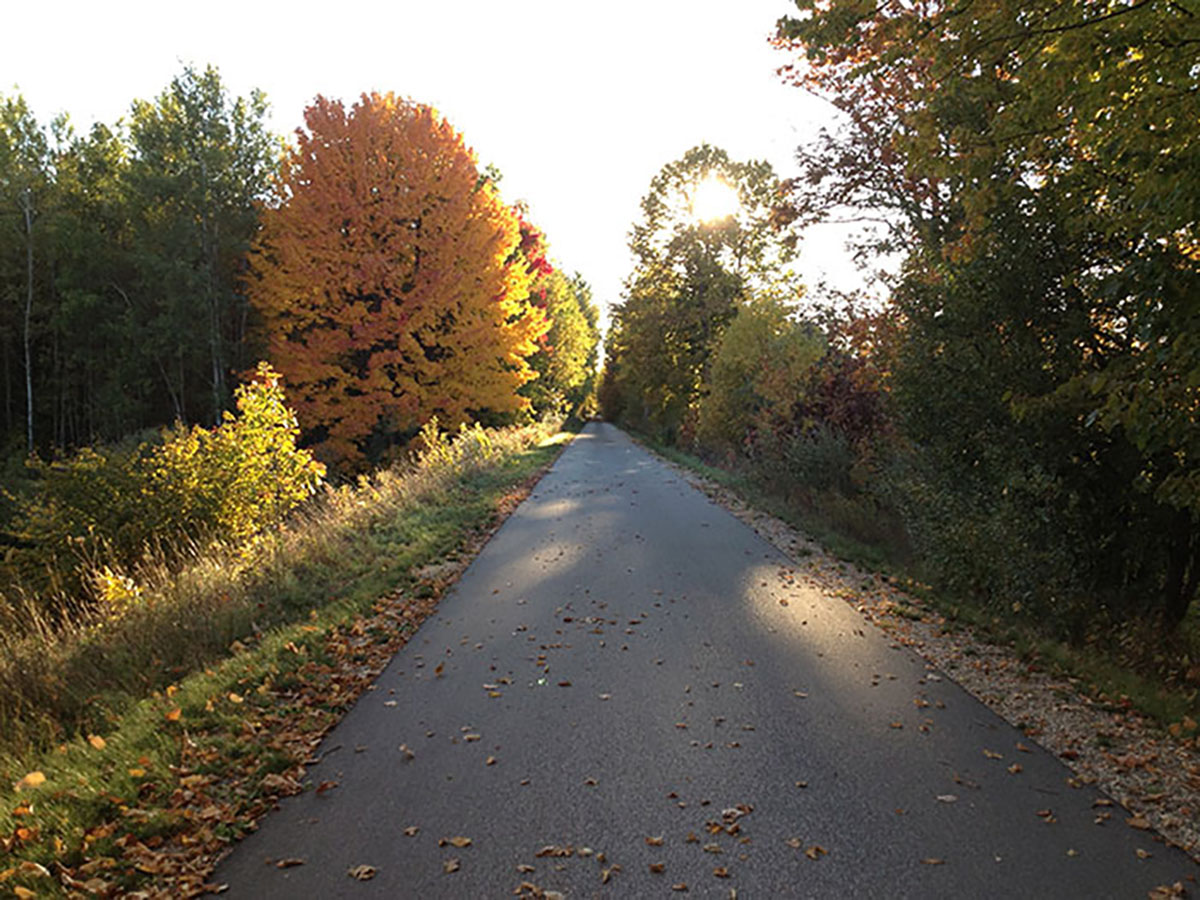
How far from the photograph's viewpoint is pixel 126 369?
29328mm

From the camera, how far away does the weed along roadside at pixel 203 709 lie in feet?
11.1

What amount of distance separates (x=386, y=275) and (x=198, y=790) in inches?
678

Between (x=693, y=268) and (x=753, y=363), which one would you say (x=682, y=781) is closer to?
(x=753, y=363)

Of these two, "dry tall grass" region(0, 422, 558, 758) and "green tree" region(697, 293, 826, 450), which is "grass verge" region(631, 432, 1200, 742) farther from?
"green tree" region(697, 293, 826, 450)

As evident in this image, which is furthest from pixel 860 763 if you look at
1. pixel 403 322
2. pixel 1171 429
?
pixel 403 322

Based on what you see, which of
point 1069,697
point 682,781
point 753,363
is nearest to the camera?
point 682,781

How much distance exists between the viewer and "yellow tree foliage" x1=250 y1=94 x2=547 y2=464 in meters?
19.5

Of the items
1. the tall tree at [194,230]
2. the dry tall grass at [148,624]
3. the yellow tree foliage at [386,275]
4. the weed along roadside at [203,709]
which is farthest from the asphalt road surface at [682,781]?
the tall tree at [194,230]

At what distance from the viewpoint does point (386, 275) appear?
63.9 ft

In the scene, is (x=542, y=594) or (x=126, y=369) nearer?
(x=542, y=594)

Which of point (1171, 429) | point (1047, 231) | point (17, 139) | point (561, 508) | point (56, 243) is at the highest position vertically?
point (17, 139)

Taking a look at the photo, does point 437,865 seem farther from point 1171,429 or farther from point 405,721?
point 1171,429

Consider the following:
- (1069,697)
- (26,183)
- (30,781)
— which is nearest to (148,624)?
(30,781)

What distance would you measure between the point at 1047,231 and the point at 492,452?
17.3 m
